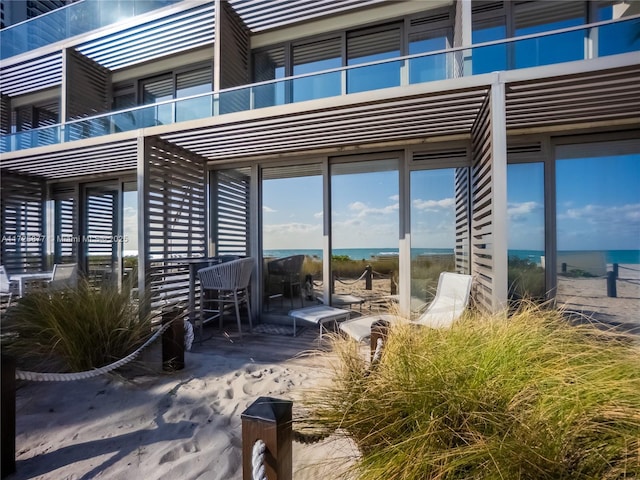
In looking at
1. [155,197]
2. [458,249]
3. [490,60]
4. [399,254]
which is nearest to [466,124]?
[490,60]

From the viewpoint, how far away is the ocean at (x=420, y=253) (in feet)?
13.7

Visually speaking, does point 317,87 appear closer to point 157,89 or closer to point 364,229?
point 364,229

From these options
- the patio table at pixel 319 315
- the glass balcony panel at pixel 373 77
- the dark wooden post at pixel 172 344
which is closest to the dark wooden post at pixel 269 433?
the dark wooden post at pixel 172 344

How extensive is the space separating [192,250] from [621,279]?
6.37 m

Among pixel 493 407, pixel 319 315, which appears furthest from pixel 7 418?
pixel 319 315

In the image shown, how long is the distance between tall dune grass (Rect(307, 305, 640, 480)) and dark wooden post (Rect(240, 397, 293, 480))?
34cm

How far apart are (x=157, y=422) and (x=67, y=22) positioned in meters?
8.48

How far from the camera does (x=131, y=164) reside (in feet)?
20.5

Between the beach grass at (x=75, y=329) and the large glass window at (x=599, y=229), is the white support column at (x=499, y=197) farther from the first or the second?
the beach grass at (x=75, y=329)

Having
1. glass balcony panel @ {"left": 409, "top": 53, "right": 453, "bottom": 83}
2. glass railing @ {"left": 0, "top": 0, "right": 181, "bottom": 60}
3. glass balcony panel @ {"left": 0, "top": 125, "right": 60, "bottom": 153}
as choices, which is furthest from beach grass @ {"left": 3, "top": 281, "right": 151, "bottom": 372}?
glass railing @ {"left": 0, "top": 0, "right": 181, "bottom": 60}

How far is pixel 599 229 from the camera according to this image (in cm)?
424

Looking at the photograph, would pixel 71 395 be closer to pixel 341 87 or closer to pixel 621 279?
pixel 341 87

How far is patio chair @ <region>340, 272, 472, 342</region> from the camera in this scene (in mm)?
3297

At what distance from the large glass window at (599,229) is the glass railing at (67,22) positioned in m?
7.22
